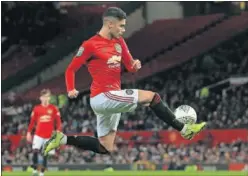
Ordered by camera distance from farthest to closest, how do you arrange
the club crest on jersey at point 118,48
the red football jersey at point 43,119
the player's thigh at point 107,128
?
the red football jersey at point 43,119, the player's thigh at point 107,128, the club crest on jersey at point 118,48

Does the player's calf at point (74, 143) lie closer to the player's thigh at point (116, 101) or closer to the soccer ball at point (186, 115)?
the player's thigh at point (116, 101)

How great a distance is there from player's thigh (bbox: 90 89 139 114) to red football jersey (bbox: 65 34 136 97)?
148mm

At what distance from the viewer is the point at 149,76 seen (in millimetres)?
35531

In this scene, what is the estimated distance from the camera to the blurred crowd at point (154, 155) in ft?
87.8

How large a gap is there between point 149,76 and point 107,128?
73.9 ft

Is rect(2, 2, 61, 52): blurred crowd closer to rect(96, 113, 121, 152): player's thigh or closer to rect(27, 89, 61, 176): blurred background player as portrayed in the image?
rect(27, 89, 61, 176): blurred background player

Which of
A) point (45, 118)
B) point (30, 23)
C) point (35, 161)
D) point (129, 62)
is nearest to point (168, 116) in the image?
point (129, 62)

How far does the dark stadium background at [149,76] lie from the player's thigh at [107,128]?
40.0ft

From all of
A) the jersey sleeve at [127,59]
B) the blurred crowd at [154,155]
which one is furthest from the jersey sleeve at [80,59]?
the blurred crowd at [154,155]

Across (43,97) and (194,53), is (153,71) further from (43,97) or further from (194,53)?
(43,97)

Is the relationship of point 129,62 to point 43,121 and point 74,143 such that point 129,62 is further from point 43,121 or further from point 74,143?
point 43,121

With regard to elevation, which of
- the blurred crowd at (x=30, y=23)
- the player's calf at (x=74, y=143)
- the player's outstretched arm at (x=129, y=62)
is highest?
the blurred crowd at (x=30, y=23)

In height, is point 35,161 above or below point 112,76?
below

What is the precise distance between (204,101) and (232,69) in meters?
3.15
